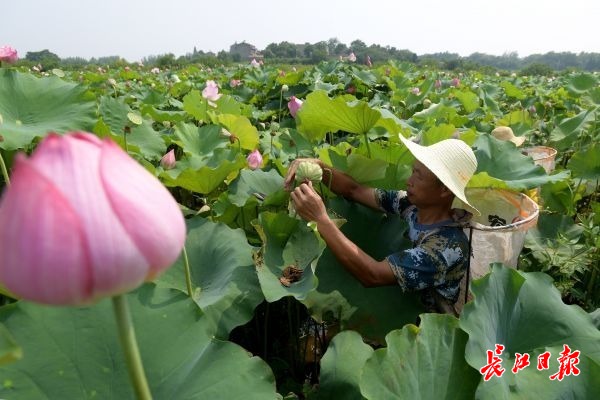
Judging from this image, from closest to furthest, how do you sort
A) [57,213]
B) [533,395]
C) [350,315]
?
[57,213]
[533,395]
[350,315]

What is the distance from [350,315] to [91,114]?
0.95 meters

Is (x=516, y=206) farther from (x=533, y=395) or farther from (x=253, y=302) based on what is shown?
(x=253, y=302)

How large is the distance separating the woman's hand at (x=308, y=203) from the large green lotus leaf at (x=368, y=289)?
14 cm

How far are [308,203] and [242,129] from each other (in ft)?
2.53

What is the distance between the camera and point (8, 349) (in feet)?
1.59

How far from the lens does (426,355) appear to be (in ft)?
3.11

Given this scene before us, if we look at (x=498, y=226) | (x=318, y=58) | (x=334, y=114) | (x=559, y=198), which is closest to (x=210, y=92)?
(x=334, y=114)

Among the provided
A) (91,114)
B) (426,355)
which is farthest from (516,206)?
(91,114)

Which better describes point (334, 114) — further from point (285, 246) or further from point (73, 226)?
point (73, 226)

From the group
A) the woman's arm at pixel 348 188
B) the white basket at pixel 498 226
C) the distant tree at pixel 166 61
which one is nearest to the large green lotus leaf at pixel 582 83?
the white basket at pixel 498 226

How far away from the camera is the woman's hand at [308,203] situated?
4.45 feet

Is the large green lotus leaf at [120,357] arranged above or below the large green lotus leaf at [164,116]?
below

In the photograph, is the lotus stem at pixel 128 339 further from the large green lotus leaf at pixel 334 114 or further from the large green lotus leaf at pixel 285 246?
the large green lotus leaf at pixel 334 114

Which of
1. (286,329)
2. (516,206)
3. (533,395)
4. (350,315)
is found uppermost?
(516,206)
